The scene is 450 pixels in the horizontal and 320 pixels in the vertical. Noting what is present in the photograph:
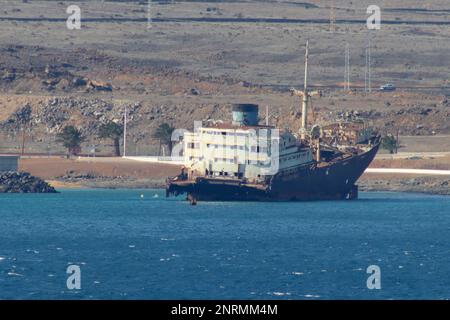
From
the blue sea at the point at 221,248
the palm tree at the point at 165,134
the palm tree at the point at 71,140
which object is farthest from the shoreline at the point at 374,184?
the blue sea at the point at 221,248

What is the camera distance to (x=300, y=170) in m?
157

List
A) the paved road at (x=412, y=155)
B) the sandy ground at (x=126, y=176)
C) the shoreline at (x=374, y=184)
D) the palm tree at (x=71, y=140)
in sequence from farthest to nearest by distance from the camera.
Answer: the paved road at (x=412, y=155), the palm tree at (x=71, y=140), the sandy ground at (x=126, y=176), the shoreline at (x=374, y=184)

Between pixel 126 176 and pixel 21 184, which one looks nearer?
pixel 21 184

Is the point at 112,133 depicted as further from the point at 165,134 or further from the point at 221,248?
the point at 221,248

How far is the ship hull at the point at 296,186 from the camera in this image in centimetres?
15300

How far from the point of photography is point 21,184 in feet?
546

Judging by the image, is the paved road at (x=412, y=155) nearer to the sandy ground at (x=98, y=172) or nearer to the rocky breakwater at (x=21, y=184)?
the sandy ground at (x=98, y=172)

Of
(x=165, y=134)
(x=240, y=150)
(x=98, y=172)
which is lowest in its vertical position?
(x=98, y=172)

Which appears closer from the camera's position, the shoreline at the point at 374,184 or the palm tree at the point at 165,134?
the shoreline at the point at 374,184

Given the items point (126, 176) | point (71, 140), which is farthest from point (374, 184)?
point (71, 140)

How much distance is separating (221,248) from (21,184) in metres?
60.4

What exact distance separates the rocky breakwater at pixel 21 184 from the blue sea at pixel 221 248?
7.42 m
